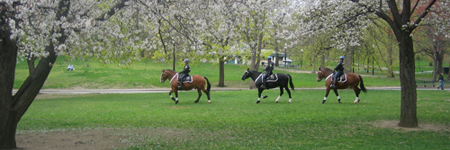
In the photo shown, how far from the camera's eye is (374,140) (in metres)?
10.5

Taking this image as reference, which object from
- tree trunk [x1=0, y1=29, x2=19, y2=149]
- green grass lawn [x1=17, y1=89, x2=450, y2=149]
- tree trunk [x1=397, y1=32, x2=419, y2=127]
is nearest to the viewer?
tree trunk [x1=0, y1=29, x2=19, y2=149]

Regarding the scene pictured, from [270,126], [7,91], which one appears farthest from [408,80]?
[7,91]

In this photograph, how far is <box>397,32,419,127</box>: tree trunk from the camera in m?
12.0

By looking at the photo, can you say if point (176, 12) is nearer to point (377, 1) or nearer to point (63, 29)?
point (63, 29)

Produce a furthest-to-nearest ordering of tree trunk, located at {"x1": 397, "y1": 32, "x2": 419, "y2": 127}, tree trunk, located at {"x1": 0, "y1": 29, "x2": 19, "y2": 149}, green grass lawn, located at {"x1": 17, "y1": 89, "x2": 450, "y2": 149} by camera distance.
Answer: tree trunk, located at {"x1": 397, "y1": 32, "x2": 419, "y2": 127} < green grass lawn, located at {"x1": 17, "y1": 89, "x2": 450, "y2": 149} < tree trunk, located at {"x1": 0, "y1": 29, "x2": 19, "y2": 149}

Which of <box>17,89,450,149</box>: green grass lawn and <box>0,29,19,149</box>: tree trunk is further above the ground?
<box>0,29,19,149</box>: tree trunk

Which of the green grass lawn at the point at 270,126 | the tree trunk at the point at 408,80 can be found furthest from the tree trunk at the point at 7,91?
the tree trunk at the point at 408,80

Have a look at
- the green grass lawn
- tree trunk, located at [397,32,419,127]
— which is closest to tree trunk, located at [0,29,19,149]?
the green grass lawn

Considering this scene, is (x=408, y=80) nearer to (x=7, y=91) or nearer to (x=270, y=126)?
(x=270, y=126)

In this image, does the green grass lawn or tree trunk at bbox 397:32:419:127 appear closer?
the green grass lawn

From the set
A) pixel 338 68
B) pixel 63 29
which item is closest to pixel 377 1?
pixel 338 68

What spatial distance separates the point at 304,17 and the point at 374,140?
6107 millimetres

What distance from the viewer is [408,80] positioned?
12047mm

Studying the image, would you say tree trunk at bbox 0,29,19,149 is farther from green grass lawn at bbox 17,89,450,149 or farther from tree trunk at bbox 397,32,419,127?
tree trunk at bbox 397,32,419,127
